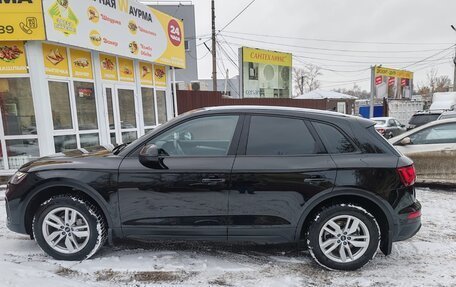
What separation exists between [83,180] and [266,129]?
201cm

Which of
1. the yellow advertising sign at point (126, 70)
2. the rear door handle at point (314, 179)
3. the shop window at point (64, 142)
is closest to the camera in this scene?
the rear door handle at point (314, 179)

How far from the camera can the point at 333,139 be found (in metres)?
3.40

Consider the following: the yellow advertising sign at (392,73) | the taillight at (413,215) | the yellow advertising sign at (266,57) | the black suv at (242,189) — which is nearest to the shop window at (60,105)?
the black suv at (242,189)

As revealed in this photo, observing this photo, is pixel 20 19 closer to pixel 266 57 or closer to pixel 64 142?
pixel 64 142

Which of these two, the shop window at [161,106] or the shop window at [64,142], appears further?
the shop window at [161,106]

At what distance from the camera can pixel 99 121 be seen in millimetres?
9141

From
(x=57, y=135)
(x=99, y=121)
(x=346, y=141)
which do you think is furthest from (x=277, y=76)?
(x=346, y=141)

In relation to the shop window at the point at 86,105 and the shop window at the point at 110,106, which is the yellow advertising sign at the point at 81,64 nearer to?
the shop window at the point at 86,105

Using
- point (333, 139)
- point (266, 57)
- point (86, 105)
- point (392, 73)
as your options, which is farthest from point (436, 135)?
point (392, 73)

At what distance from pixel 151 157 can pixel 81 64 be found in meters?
6.53

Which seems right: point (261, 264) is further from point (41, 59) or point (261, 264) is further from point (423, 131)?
point (41, 59)

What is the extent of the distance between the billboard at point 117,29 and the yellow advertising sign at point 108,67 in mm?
370

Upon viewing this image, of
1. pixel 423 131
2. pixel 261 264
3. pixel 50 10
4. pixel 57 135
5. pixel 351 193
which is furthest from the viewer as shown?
pixel 57 135

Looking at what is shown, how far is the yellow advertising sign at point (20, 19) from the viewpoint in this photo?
6.84 m
